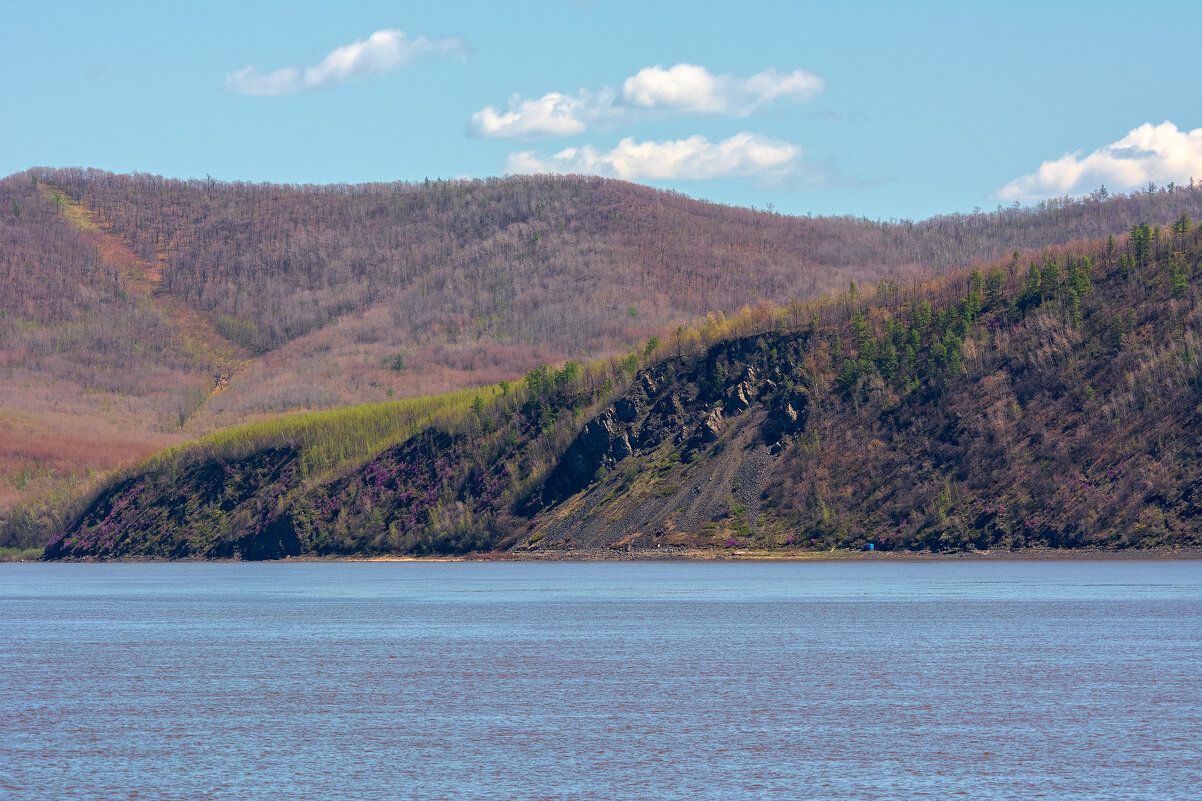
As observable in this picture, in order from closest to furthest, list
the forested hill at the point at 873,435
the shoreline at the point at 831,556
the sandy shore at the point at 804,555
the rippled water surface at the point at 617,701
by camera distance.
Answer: the rippled water surface at the point at 617,701
the shoreline at the point at 831,556
the sandy shore at the point at 804,555
the forested hill at the point at 873,435

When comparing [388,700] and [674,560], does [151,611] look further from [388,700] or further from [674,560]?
[674,560]

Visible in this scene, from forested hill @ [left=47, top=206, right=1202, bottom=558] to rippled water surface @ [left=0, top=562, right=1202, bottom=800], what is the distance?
6301 cm

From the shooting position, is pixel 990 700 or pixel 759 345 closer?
pixel 990 700

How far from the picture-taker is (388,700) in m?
40.9

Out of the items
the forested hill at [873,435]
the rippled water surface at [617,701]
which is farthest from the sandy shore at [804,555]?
the rippled water surface at [617,701]

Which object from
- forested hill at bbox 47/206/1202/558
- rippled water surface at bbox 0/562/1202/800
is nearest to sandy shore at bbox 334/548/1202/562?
forested hill at bbox 47/206/1202/558

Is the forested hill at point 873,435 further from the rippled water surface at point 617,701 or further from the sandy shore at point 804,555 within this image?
the rippled water surface at point 617,701

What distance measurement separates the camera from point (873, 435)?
161 meters

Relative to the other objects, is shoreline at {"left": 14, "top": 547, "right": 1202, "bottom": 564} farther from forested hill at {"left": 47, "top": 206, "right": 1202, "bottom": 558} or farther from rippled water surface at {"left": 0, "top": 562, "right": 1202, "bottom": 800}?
rippled water surface at {"left": 0, "top": 562, "right": 1202, "bottom": 800}

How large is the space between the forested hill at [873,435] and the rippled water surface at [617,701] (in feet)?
207

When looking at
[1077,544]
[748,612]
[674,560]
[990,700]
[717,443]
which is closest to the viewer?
[990,700]

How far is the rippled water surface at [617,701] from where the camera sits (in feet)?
97.1

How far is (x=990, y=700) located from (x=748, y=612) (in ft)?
113

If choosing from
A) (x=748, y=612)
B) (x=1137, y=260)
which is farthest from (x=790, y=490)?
(x=748, y=612)
